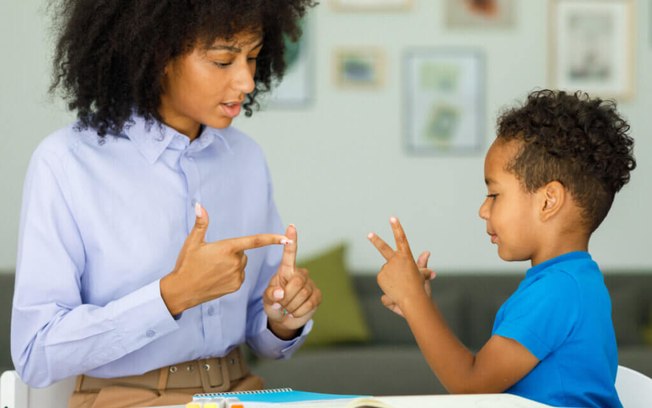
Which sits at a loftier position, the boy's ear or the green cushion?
the boy's ear

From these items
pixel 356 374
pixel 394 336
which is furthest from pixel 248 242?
pixel 394 336

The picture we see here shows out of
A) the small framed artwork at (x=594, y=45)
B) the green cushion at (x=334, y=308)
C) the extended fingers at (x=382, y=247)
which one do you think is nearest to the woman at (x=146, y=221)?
the extended fingers at (x=382, y=247)

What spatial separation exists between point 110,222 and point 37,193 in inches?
5.4

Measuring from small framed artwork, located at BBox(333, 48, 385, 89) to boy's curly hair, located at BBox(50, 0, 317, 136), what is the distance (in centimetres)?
247

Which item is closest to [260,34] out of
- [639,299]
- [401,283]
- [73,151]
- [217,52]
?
[217,52]

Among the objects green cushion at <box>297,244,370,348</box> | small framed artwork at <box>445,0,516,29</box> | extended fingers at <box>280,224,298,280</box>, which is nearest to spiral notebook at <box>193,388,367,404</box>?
extended fingers at <box>280,224,298,280</box>

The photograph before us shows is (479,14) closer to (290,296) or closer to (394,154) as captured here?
(394,154)

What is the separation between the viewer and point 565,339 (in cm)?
151

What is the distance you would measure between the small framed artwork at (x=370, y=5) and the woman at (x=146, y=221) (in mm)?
2471

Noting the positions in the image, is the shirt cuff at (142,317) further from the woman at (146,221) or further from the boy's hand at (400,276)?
the boy's hand at (400,276)

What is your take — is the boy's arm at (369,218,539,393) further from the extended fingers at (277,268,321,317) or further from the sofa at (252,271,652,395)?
the sofa at (252,271,652,395)

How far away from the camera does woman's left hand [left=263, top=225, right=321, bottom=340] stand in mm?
1764

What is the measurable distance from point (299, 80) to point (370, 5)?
47cm

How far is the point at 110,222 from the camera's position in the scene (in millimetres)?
1730
